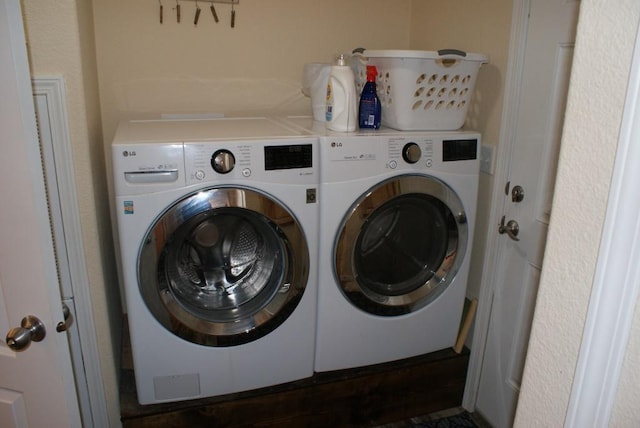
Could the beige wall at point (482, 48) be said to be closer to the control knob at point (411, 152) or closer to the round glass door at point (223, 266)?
the control knob at point (411, 152)

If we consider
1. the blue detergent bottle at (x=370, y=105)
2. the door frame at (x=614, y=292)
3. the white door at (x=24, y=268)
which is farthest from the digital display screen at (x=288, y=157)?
the door frame at (x=614, y=292)

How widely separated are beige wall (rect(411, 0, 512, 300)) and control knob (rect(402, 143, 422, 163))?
0.38m

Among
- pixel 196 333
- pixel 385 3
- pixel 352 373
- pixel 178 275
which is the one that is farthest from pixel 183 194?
pixel 385 3

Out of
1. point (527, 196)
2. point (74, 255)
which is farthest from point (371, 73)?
point (74, 255)

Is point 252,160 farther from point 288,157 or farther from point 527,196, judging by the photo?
point 527,196

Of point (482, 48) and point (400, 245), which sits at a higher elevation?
point (482, 48)

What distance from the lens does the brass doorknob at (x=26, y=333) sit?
3.63 feet

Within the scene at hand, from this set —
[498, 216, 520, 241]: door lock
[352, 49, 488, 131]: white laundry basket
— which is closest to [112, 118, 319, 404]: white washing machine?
[352, 49, 488, 131]: white laundry basket

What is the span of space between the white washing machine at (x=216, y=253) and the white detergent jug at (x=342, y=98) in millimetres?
168

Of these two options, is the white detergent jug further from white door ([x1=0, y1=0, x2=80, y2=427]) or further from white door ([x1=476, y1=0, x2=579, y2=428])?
white door ([x1=0, y1=0, x2=80, y2=427])

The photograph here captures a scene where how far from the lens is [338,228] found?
69.2 inches

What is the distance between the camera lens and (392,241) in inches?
76.2

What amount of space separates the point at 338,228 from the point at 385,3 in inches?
53.4

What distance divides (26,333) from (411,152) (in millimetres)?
1295
